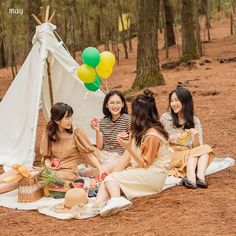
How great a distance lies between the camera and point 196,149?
4.75 metres

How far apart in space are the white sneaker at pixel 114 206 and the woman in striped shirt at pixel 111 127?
1.07m

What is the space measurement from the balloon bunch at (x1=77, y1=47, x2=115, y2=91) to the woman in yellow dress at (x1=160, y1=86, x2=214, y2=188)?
0.86 meters

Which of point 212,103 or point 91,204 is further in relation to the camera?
point 212,103

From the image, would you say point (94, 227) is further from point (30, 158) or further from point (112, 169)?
point (30, 158)

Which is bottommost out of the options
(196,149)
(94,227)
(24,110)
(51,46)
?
(94,227)

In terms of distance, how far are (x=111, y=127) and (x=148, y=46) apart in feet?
16.1

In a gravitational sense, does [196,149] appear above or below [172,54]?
below

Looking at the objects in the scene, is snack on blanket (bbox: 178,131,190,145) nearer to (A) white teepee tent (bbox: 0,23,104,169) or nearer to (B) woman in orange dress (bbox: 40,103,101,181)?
(B) woman in orange dress (bbox: 40,103,101,181)

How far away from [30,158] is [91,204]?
5.17ft

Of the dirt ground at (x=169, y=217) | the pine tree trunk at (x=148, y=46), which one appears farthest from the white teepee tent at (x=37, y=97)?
the pine tree trunk at (x=148, y=46)

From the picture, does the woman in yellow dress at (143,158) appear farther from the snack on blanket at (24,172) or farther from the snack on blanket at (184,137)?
the snack on blanket at (24,172)

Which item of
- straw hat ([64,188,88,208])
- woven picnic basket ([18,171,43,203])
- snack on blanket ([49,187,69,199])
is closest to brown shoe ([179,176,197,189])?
straw hat ([64,188,88,208])

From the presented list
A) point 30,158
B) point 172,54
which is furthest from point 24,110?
point 172,54

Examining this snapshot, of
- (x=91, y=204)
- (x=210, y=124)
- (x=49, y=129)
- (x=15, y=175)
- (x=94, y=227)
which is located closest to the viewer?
(x=94, y=227)
